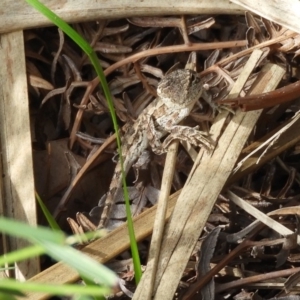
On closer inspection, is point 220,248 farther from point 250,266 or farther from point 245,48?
point 245,48

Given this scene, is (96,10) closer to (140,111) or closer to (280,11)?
(140,111)

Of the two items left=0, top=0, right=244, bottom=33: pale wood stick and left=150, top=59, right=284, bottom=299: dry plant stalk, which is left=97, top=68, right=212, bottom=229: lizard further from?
left=0, top=0, right=244, bottom=33: pale wood stick

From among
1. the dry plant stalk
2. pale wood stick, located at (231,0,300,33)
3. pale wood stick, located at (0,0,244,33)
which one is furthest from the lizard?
pale wood stick, located at (231,0,300,33)

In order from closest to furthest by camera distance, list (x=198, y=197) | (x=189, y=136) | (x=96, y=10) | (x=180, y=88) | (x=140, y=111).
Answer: (x=198, y=197) < (x=189, y=136) < (x=96, y=10) < (x=180, y=88) < (x=140, y=111)

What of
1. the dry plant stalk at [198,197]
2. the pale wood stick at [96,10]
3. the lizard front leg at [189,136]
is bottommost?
the dry plant stalk at [198,197]

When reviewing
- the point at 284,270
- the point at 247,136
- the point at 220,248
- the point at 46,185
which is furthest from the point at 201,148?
the point at 46,185

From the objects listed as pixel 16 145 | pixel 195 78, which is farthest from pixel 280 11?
pixel 16 145

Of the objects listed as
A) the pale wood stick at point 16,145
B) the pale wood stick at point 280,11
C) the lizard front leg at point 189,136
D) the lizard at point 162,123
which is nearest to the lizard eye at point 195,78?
the lizard at point 162,123

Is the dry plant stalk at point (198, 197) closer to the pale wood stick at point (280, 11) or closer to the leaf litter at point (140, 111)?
the leaf litter at point (140, 111)
